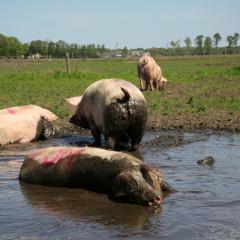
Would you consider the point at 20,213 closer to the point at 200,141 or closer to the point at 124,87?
the point at 124,87

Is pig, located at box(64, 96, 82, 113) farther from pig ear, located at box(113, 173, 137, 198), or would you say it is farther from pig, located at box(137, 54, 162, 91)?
pig ear, located at box(113, 173, 137, 198)

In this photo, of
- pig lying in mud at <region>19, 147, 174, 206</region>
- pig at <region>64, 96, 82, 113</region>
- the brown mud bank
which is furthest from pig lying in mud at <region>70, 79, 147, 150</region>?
pig at <region>64, 96, 82, 113</region>

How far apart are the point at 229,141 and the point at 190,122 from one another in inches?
81.9

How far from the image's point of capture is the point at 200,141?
1012cm

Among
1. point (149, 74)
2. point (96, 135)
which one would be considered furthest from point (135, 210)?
point (149, 74)

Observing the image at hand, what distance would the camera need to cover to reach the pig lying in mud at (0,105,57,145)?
416 inches

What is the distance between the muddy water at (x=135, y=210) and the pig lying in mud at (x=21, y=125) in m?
2.18

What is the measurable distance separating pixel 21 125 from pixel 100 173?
4.53 m

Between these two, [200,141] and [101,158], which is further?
[200,141]

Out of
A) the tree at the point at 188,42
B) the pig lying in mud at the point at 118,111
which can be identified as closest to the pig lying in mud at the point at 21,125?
the pig lying in mud at the point at 118,111

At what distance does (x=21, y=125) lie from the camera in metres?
10.7

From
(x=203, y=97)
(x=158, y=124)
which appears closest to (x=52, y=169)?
(x=158, y=124)

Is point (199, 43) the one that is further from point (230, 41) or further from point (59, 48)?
point (59, 48)

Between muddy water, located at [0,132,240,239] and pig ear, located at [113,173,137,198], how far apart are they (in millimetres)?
138
